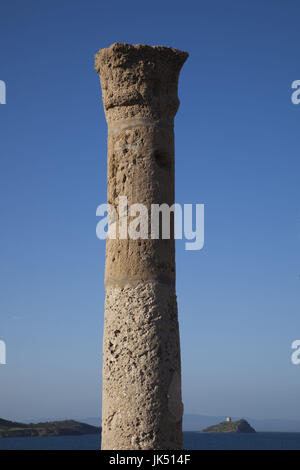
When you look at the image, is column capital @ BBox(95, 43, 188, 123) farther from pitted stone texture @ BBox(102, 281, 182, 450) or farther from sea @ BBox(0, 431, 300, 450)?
sea @ BBox(0, 431, 300, 450)

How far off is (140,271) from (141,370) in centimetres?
129

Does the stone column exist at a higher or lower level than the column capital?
lower

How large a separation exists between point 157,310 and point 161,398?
3.61ft

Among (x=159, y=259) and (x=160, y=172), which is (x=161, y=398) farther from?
(x=160, y=172)

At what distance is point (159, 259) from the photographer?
8570 mm

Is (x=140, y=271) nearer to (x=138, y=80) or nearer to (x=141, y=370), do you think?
(x=141, y=370)

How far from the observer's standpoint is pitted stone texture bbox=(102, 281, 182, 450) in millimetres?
7898

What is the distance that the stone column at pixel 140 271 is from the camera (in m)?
7.97

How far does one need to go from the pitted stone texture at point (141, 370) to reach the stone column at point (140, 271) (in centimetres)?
1

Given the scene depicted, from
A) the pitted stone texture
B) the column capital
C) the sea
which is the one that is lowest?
the sea

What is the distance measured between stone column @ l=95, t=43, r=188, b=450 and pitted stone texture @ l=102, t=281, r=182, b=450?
12 mm

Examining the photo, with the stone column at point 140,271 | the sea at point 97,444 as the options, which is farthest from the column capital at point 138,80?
the sea at point 97,444

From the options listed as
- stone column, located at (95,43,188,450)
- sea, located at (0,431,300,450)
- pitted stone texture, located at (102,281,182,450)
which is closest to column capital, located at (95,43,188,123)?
stone column, located at (95,43,188,450)
